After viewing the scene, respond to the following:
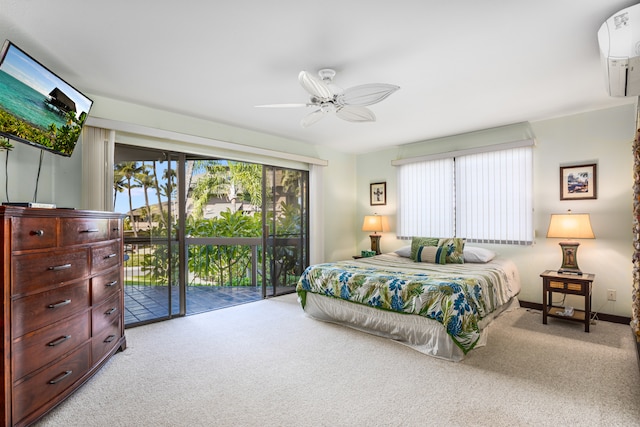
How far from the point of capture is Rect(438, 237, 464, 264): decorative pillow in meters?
3.96

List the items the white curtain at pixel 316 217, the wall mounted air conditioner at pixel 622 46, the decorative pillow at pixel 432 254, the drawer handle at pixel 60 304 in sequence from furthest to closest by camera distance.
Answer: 1. the white curtain at pixel 316 217
2. the decorative pillow at pixel 432 254
3. the drawer handle at pixel 60 304
4. the wall mounted air conditioner at pixel 622 46

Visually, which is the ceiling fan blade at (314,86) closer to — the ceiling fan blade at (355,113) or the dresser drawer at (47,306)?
the ceiling fan blade at (355,113)

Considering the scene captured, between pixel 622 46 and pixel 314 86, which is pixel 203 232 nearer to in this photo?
pixel 314 86

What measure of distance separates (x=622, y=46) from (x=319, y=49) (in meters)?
1.89

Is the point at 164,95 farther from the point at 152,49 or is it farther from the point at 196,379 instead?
the point at 196,379

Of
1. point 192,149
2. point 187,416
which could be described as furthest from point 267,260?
point 187,416

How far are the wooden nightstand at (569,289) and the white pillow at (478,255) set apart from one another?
2.13ft

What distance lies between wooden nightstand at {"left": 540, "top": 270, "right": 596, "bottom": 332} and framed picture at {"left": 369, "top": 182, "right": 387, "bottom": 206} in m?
2.75

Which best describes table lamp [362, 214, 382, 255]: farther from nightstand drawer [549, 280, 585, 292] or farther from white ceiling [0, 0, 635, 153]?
nightstand drawer [549, 280, 585, 292]

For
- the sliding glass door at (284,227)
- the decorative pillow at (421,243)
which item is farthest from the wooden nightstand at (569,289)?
the sliding glass door at (284,227)

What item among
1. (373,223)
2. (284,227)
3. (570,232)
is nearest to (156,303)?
(284,227)

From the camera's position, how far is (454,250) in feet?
13.1

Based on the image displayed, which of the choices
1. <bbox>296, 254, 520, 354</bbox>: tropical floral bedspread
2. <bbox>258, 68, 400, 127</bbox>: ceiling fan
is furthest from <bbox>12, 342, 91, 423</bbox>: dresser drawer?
<bbox>258, 68, 400, 127</bbox>: ceiling fan

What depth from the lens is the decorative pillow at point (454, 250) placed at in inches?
156
